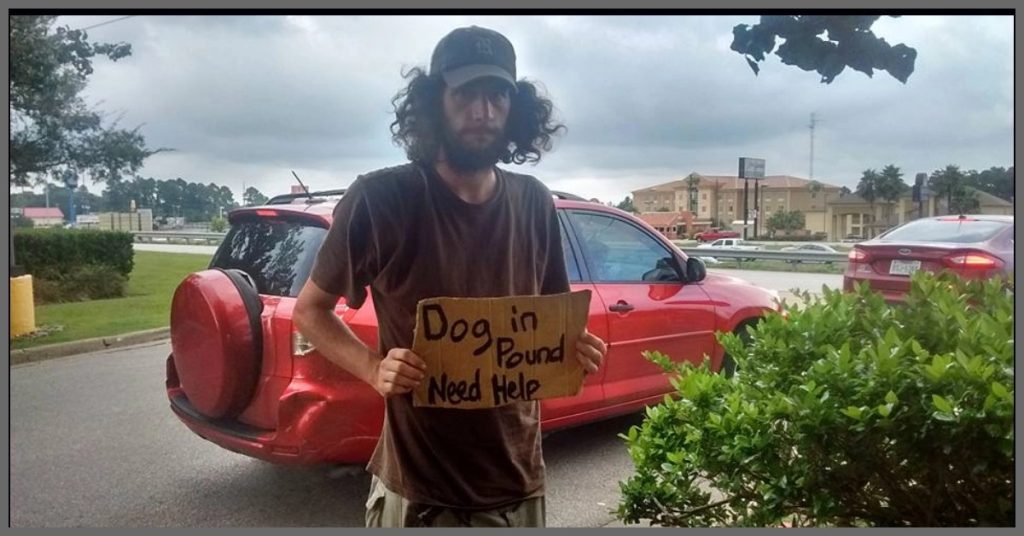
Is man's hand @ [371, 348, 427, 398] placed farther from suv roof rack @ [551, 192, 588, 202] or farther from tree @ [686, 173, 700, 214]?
tree @ [686, 173, 700, 214]

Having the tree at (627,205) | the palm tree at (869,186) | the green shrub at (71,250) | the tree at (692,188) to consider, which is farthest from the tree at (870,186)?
the green shrub at (71,250)

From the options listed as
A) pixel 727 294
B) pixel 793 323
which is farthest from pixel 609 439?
pixel 793 323

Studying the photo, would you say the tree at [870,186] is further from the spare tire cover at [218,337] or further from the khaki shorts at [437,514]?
the spare tire cover at [218,337]

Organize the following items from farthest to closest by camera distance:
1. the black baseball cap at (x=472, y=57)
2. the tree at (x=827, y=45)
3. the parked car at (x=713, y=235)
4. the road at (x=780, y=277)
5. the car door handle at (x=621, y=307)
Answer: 1. the car door handle at (x=621, y=307)
2. the parked car at (x=713, y=235)
3. the road at (x=780, y=277)
4. the tree at (x=827, y=45)
5. the black baseball cap at (x=472, y=57)

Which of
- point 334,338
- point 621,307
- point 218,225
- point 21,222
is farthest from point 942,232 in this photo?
point 21,222

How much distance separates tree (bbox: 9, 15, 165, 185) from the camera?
215 centimetres

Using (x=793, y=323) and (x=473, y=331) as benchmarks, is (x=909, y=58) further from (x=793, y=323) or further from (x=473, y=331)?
(x=473, y=331)

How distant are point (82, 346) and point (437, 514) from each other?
1.35 meters

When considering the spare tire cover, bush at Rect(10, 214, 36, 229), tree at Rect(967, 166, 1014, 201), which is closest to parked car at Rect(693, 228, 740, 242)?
tree at Rect(967, 166, 1014, 201)

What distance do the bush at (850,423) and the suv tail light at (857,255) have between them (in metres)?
0.11

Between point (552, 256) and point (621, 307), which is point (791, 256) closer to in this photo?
point (621, 307)

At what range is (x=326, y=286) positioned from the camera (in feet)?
5.26

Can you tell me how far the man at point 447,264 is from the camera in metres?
1.58

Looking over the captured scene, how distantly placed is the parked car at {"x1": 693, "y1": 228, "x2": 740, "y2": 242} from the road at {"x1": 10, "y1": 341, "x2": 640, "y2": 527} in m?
0.79
